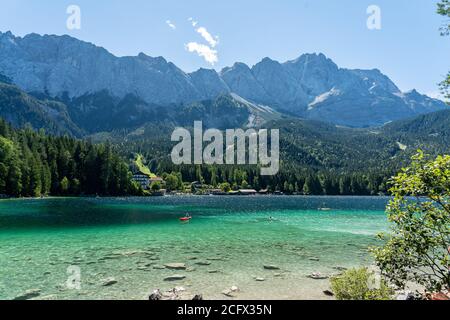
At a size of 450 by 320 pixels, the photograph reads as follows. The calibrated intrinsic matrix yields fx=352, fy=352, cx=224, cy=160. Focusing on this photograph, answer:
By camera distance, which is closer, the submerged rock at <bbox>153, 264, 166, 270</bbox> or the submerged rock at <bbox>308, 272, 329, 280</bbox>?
the submerged rock at <bbox>308, 272, 329, 280</bbox>

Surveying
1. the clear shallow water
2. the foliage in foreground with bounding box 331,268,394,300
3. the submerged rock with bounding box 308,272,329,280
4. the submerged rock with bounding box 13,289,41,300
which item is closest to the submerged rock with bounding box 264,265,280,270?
the clear shallow water

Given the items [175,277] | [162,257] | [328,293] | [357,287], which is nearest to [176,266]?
[175,277]

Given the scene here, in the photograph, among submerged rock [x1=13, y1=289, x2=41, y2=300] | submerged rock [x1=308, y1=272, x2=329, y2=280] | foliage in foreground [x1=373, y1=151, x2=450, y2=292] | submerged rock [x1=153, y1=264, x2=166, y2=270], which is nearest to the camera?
foliage in foreground [x1=373, y1=151, x2=450, y2=292]

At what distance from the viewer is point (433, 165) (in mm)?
12414

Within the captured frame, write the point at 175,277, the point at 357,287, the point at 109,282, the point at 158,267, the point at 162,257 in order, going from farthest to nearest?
1. the point at 162,257
2. the point at 158,267
3. the point at 175,277
4. the point at 109,282
5. the point at 357,287

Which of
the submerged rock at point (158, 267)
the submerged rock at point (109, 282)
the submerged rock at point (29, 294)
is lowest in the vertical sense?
the submerged rock at point (158, 267)

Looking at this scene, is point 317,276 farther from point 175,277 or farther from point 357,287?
point 175,277

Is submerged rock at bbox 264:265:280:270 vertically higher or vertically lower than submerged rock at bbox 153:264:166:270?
lower

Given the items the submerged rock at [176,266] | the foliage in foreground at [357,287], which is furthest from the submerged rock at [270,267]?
the foliage in foreground at [357,287]

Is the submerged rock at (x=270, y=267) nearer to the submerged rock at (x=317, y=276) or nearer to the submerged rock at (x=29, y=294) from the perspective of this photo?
the submerged rock at (x=317, y=276)

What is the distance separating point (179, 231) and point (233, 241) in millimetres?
13283

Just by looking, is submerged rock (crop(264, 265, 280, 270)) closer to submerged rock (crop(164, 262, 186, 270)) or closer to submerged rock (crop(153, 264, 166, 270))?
submerged rock (crop(164, 262, 186, 270))

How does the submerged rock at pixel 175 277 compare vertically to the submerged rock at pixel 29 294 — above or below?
below
